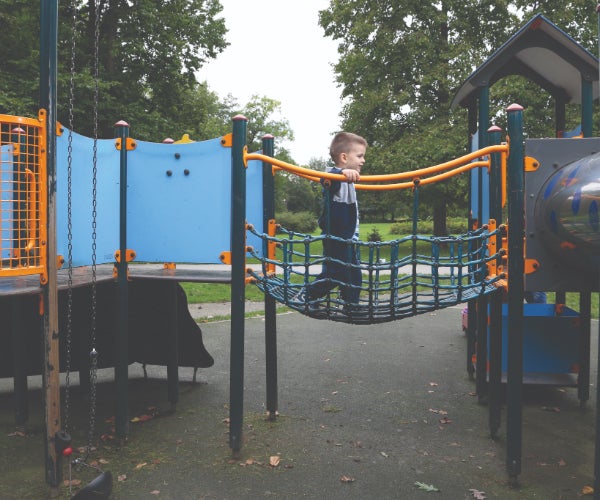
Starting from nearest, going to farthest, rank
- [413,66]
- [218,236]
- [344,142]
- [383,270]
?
[383,270]
[344,142]
[218,236]
[413,66]

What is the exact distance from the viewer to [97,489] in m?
3.03

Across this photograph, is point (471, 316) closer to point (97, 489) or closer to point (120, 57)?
point (97, 489)

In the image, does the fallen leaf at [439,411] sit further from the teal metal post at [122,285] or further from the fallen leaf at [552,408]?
the teal metal post at [122,285]

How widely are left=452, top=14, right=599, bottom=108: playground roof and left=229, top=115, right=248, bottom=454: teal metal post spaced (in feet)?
7.73

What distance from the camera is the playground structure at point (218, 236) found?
3.29 m

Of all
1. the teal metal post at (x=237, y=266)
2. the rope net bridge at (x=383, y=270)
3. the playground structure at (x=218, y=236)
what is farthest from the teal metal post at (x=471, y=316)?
the teal metal post at (x=237, y=266)

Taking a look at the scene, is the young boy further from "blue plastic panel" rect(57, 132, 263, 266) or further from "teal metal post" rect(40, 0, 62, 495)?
"teal metal post" rect(40, 0, 62, 495)

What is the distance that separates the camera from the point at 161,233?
4102mm

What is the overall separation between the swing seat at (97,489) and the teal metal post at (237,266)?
2.84 ft

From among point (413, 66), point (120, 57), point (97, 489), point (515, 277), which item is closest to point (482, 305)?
point (515, 277)

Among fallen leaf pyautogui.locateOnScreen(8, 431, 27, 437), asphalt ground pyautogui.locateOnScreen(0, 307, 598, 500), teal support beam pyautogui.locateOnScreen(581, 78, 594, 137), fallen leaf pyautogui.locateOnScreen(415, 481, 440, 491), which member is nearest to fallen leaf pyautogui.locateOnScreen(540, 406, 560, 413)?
asphalt ground pyautogui.locateOnScreen(0, 307, 598, 500)

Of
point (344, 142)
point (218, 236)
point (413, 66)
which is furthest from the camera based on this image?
point (413, 66)

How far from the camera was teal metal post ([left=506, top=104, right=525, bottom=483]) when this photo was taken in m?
3.35

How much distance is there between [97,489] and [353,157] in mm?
2501
